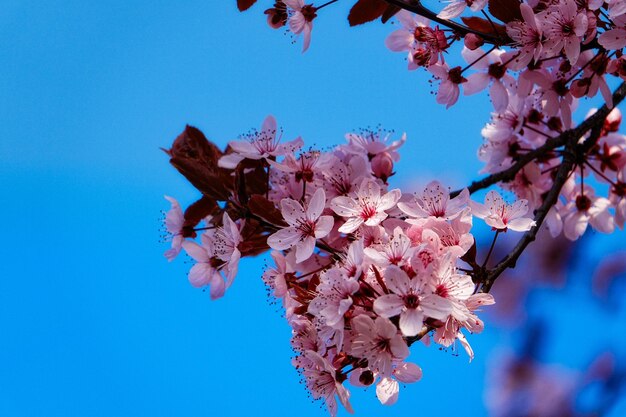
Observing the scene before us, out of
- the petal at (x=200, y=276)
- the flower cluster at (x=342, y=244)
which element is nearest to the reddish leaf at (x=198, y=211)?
the flower cluster at (x=342, y=244)

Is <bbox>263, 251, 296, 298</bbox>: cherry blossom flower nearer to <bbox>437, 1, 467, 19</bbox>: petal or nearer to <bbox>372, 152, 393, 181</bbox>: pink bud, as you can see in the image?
<bbox>372, 152, 393, 181</bbox>: pink bud

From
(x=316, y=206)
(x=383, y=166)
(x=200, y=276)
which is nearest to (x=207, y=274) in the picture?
(x=200, y=276)

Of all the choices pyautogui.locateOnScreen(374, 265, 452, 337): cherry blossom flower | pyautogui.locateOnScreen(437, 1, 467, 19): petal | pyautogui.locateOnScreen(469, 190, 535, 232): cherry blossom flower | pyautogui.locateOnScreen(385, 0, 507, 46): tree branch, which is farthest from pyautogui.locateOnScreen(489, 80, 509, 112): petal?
pyautogui.locateOnScreen(374, 265, 452, 337): cherry blossom flower

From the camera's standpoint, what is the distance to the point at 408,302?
4.27ft

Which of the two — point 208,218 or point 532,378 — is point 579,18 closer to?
point 208,218

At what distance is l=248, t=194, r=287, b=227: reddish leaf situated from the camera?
1.62 metres

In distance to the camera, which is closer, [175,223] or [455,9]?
[455,9]

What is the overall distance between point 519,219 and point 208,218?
771 mm

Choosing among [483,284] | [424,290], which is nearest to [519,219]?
[483,284]

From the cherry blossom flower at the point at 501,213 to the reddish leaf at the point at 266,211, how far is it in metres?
0.42

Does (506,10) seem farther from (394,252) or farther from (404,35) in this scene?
(394,252)

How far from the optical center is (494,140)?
228 cm

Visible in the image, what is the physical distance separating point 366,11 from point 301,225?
53cm

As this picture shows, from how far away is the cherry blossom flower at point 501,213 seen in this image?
1.51 m
